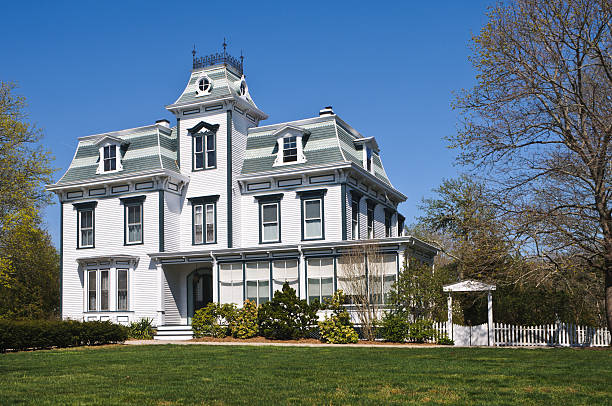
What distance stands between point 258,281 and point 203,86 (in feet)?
33.8

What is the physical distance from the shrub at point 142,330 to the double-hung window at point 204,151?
754 centimetres

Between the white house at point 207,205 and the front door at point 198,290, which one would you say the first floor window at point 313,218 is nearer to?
the white house at point 207,205

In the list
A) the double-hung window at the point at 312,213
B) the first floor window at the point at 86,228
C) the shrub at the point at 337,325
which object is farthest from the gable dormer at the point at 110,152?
the shrub at the point at 337,325

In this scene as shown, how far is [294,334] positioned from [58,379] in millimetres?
13833

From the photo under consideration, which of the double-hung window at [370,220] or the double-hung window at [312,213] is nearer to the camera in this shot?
the double-hung window at [312,213]

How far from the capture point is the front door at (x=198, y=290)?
31156 millimetres

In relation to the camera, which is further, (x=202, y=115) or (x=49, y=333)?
(x=202, y=115)

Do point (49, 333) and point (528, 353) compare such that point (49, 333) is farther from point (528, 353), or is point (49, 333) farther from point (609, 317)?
point (609, 317)

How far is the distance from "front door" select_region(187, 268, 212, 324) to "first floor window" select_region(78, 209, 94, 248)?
5283 millimetres

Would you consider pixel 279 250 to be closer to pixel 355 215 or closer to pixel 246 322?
pixel 246 322

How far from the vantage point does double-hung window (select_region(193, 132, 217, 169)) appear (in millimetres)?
31484

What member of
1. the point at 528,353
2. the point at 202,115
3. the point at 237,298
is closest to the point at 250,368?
the point at 528,353

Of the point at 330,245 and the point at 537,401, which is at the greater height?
the point at 330,245

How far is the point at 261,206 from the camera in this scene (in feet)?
100
